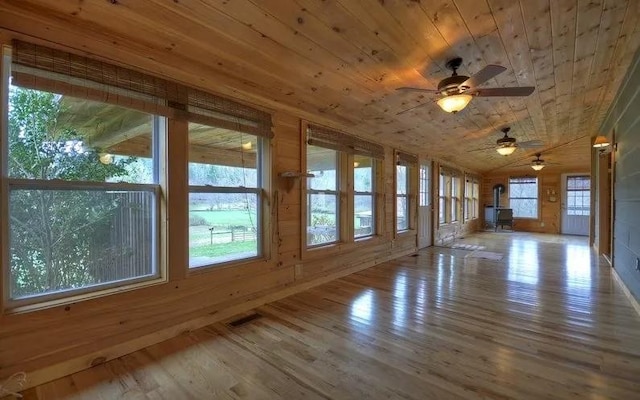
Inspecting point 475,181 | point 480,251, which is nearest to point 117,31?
point 480,251

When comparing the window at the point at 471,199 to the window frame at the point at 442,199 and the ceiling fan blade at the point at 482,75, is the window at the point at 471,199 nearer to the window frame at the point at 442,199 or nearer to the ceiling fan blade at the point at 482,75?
the window frame at the point at 442,199

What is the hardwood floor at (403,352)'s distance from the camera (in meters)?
1.80

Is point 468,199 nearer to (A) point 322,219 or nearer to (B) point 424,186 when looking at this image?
(B) point 424,186

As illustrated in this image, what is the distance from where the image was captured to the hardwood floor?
1.80m

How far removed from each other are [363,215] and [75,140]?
3.78 metres

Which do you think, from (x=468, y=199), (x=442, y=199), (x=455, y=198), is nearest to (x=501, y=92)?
(x=442, y=199)

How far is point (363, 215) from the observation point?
4977mm

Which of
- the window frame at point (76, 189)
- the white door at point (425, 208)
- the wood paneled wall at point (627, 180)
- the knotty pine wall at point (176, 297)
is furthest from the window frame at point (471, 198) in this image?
the window frame at point (76, 189)

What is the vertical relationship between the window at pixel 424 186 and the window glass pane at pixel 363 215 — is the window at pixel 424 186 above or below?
above

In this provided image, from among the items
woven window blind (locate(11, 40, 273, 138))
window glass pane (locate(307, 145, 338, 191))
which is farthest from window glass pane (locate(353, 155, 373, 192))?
woven window blind (locate(11, 40, 273, 138))

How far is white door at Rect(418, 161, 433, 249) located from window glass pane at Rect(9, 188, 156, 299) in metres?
5.46

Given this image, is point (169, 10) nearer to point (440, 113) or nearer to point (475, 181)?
point (440, 113)

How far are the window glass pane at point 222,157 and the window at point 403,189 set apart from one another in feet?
10.8

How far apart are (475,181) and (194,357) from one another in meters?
10.4
